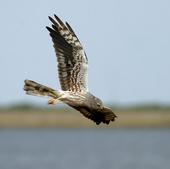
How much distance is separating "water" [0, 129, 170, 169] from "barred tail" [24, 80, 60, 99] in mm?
16125

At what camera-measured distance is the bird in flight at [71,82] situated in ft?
45.2

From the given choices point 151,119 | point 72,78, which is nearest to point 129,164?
point 151,119

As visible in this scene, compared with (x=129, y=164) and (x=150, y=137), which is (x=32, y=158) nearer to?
(x=129, y=164)

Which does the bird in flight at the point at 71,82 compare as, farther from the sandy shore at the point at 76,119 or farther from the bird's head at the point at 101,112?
the sandy shore at the point at 76,119

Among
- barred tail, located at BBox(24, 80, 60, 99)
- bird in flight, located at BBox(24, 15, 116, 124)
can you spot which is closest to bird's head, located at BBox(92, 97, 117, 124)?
bird in flight, located at BBox(24, 15, 116, 124)

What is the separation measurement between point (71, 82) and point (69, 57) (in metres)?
0.42

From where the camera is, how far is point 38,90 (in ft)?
45.1

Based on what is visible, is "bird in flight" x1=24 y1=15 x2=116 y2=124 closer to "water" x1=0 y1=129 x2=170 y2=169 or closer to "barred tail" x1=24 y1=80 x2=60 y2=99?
"barred tail" x1=24 y1=80 x2=60 y2=99

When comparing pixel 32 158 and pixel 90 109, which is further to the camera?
pixel 32 158

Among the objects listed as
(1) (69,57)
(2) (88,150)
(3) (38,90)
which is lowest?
(3) (38,90)

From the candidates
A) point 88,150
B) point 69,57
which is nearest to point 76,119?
point 88,150

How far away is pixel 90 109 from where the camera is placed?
13953 mm

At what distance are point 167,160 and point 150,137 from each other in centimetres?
1632

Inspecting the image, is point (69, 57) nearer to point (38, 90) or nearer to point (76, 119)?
point (38, 90)
